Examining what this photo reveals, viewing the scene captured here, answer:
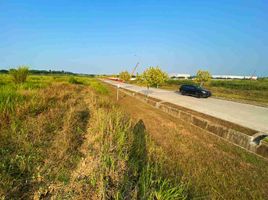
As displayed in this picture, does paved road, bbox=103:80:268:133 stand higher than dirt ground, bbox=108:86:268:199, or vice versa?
paved road, bbox=103:80:268:133

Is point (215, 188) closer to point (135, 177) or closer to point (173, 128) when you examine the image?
point (135, 177)

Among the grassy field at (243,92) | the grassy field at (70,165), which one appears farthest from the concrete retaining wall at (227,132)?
the grassy field at (243,92)

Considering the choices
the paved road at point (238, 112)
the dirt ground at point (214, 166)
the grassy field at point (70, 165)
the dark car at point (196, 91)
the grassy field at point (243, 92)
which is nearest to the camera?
the grassy field at point (70, 165)

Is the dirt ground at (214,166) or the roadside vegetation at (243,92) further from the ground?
the roadside vegetation at (243,92)

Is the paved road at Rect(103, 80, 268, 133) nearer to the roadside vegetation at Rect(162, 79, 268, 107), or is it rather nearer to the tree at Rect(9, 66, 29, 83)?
the roadside vegetation at Rect(162, 79, 268, 107)

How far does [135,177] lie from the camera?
349cm

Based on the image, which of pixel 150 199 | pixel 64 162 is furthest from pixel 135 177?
pixel 64 162

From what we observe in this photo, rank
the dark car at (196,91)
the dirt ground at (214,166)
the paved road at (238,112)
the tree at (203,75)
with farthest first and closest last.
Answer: the tree at (203,75) < the dark car at (196,91) < the paved road at (238,112) < the dirt ground at (214,166)

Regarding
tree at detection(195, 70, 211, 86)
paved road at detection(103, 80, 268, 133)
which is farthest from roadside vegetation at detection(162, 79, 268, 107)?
paved road at detection(103, 80, 268, 133)

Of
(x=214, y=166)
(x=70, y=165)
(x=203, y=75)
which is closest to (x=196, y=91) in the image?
(x=203, y=75)

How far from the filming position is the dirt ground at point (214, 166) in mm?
4090

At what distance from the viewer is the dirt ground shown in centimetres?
409

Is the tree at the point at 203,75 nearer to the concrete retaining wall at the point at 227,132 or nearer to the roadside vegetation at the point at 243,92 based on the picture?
the roadside vegetation at the point at 243,92

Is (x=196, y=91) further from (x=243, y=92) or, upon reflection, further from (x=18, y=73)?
(x=18, y=73)
